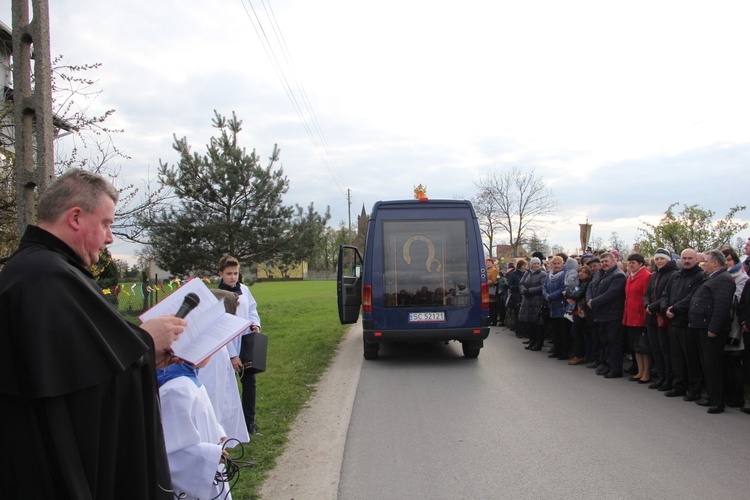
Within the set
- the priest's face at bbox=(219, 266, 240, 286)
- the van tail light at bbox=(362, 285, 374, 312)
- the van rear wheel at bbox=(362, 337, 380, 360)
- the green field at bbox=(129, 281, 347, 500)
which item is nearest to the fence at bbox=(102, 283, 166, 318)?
the green field at bbox=(129, 281, 347, 500)

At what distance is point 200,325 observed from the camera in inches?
101

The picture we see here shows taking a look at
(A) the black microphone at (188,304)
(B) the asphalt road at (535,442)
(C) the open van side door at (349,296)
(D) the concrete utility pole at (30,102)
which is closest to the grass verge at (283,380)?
(B) the asphalt road at (535,442)

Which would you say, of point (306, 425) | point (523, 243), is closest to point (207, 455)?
point (306, 425)

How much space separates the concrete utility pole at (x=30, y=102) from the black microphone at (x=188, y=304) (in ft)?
12.2

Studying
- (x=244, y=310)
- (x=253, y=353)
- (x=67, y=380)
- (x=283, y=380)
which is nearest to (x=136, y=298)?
(x=283, y=380)

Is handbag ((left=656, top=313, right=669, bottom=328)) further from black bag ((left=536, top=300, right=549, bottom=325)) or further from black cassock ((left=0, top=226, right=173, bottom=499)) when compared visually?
black cassock ((left=0, top=226, right=173, bottom=499))

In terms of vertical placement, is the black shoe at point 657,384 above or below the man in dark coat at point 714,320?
below

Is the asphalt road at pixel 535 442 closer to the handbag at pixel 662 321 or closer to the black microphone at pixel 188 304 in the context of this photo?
the handbag at pixel 662 321

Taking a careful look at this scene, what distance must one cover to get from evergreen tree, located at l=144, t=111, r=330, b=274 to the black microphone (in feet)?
51.5

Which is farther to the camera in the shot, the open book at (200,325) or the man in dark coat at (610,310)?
the man in dark coat at (610,310)

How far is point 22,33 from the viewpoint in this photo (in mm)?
5422

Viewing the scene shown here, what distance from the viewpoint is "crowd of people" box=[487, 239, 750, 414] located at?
23.0 feet

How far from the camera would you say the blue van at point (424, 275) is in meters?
10.2

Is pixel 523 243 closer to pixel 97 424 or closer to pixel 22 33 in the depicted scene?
pixel 22 33
